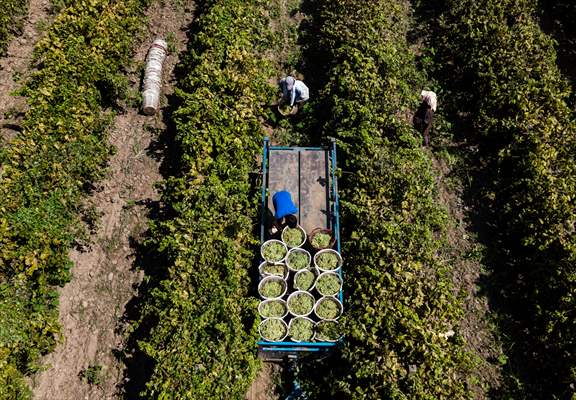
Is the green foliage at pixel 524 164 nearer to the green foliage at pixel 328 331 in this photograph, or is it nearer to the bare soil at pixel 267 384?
the green foliage at pixel 328 331

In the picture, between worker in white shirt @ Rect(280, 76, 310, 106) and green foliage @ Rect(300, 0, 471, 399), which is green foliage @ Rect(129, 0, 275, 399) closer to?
worker in white shirt @ Rect(280, 76, 310, 106)

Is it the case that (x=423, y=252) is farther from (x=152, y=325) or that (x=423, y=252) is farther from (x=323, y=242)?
(x=152, y=325)

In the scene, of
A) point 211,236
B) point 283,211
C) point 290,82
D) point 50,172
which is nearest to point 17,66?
point 50,172

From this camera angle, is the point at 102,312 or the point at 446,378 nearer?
the point at 446,378

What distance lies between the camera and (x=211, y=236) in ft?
26.7

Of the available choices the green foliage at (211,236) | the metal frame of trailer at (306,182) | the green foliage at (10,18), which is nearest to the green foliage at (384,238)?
the metal frame of trailer at (306,182)

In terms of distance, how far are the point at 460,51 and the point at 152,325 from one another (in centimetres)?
1032

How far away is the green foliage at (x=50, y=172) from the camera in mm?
7805

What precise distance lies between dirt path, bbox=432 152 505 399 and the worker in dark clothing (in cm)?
67

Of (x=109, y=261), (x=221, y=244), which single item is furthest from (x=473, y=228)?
(x=109, y=261)

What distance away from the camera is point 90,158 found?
9.52 metres

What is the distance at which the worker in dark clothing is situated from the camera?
1074 cm

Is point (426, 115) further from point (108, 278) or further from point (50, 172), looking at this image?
point (50, 172)

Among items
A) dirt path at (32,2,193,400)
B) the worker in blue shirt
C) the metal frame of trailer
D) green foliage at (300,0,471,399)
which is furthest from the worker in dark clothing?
dirt path at (32,2,193,400)
